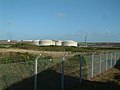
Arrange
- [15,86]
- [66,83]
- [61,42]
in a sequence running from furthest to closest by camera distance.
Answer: [61,42] → [66,83] → [15,86]

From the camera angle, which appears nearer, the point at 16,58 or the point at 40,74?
the point at 40,74

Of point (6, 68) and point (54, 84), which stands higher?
Answer: point (6, 68)

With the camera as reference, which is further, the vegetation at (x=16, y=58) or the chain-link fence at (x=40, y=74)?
the vegetation at (x=16, y=58)

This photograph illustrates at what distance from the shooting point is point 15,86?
8328 mm

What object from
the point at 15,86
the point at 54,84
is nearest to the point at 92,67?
the point at 54,84

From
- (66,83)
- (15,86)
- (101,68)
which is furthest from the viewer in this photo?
(101,68)

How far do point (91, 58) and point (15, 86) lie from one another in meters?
8.60

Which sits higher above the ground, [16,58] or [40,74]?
[40,74]

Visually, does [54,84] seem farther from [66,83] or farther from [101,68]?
[101,68]

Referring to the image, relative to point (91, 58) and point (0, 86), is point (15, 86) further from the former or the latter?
point (91, 58)

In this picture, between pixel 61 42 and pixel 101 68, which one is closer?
pixel 101 68

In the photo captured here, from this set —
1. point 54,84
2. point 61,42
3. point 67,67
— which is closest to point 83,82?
point 67,67

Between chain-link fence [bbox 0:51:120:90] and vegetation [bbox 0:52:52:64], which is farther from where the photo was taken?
vegetation [bbox 0:52:52:64]

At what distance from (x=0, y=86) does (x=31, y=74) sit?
5.73 feet
